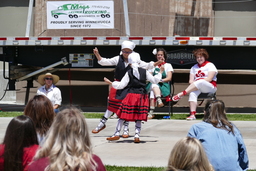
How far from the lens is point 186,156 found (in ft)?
10.6

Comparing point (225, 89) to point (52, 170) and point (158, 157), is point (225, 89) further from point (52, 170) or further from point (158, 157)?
point (52, 170)

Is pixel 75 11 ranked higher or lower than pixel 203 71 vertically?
higher

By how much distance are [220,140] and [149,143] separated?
369 centimetres

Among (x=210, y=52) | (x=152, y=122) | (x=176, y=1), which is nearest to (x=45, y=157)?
(x=152, y=122)

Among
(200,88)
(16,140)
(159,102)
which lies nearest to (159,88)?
(159,102)

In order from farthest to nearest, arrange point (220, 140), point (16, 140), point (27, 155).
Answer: point (220, 140) < point (27, 155) < point (16, 140)

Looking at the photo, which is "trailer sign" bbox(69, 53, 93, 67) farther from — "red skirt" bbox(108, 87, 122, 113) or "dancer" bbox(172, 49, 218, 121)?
"red skirt" bbox(108, 87, 122, 113)

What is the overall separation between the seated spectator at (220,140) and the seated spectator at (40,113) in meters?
1.46

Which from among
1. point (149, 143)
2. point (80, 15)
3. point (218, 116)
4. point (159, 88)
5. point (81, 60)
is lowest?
point (149, 143)

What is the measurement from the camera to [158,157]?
23.6 feet

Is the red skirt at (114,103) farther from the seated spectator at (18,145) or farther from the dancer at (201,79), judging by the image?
the seated spectator at (18,145)

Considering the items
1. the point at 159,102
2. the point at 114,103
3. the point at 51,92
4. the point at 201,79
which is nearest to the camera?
the point at 114,103

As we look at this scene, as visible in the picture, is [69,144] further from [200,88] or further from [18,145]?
[200,88]

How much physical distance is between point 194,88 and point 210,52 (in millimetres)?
2093
